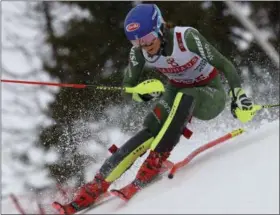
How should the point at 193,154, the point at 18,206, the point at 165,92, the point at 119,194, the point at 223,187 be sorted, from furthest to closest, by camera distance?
1. the point at 18,206
2. the point at 165,92
3. the point at 193,154
4. the point at 119,194
5. the point at 223,187

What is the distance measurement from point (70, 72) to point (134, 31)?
235 inches

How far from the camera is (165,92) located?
148 inches

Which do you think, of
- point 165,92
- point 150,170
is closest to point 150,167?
point 150,170

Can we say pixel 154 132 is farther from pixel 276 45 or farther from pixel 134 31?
pixel 276 45

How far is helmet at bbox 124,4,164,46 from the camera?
3290 millimetres

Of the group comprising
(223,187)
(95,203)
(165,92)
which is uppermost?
(165,92)

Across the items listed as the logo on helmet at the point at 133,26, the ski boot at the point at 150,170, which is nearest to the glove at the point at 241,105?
the ski boot at the point at 150,170

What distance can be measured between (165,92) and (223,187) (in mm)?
1444

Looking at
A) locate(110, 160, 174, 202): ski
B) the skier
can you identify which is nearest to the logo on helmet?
the skier

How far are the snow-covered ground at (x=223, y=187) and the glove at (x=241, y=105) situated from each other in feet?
0.65

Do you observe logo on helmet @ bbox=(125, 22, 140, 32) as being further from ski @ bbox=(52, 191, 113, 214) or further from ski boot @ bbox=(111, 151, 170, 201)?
ski @ bbox=(52, 191, 113, 214)

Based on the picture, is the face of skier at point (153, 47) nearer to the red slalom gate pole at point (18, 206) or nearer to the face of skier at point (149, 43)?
the face of skier at point (149, 43)

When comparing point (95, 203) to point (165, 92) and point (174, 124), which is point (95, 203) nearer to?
point (174, 124)

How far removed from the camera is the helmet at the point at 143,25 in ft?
10.8
